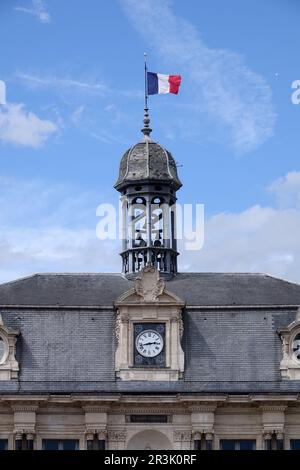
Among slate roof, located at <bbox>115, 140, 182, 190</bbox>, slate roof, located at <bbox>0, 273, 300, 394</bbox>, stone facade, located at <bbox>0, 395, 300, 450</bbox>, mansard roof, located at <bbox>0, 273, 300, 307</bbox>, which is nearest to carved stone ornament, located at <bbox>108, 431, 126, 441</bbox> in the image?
stone facade, located at <bbox>0, 395, 300, 450</bbox>

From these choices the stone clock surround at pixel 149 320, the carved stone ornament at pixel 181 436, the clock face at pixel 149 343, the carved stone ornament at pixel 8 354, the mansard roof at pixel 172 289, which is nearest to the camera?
the carved stone ornament at pixel 181 436

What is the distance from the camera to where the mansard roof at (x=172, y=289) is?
6550 cm

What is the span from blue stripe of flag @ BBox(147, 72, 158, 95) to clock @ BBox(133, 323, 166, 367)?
1157cm

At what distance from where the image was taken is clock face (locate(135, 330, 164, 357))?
209 ft

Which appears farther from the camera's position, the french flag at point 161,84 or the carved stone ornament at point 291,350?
the french flag at point 161,84

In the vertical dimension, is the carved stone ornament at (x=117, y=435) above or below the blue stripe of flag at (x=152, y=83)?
below

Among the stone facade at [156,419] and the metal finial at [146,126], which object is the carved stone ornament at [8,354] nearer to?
the stone facade at [156,419]

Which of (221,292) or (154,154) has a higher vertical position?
(154,154)

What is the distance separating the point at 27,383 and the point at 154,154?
44.4 ft

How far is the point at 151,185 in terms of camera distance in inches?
2707

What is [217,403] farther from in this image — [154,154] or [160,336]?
[154,154]

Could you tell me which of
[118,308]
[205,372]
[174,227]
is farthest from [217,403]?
[174,227]

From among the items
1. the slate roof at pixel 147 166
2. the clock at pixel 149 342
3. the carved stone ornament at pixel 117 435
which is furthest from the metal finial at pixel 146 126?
the carved stone ornament at pixel 117 435

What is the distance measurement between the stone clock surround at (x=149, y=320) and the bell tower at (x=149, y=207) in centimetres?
400
